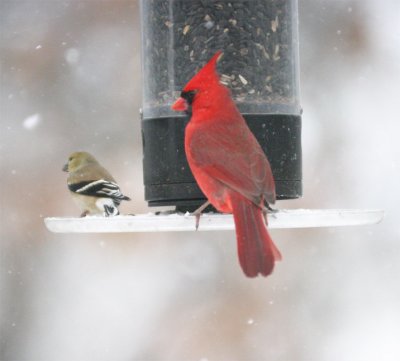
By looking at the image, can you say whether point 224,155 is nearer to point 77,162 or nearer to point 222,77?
point 222,77

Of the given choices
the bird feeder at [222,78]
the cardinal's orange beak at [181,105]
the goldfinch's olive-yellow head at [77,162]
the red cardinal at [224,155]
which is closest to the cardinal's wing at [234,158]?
the red cardinal at [224,155]

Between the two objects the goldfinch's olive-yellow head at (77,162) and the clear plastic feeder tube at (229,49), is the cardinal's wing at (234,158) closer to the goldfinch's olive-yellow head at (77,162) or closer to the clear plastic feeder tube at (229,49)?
the clear plastic feeder tube at (229,49)

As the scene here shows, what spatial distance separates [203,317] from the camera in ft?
30.7

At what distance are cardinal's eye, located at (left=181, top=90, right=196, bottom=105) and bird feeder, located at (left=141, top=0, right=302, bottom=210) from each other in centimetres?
35

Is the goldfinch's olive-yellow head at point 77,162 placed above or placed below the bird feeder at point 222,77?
below

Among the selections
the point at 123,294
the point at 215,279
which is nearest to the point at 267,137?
the point at 215,279

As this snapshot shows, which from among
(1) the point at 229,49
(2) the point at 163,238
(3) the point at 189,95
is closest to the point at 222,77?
(1) the point at 229,49

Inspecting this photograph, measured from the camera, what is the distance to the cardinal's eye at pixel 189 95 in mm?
5496

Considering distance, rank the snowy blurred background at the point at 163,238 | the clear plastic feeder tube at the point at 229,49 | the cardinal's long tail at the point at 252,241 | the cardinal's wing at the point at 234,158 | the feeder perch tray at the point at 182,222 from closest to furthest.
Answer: the cardinal's long tail at the point at 252,241, the feeder perch tray at the point at 182,222, the cardinal's wing at the point at 234,158, the clear plastic feeder tube at the point at 229,49, the snowy blurred background at the point at 163,238


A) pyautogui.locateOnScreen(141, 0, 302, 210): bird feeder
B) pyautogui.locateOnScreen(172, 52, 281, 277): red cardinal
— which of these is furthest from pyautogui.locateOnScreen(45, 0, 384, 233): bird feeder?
pyautogui.locateOnScreen(172, 52, 281, 277): red cardinal

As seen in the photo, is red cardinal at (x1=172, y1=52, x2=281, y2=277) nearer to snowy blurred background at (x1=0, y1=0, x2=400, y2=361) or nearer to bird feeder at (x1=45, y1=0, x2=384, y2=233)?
bird feeder at (x1=45, y1=0, x2=384, y2=233)

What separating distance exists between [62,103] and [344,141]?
2.22 metres

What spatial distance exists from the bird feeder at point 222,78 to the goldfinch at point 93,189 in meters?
0.62

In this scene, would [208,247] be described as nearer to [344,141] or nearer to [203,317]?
[203,317]
